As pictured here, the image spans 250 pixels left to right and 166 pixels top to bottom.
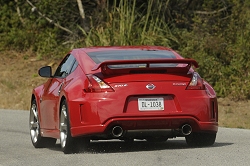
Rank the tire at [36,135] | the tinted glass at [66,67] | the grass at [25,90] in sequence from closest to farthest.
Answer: the tinted glass at [66,67], the tire at [36,135], the grass at [25,90]

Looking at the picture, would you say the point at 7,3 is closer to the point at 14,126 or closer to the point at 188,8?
the point at 188,8

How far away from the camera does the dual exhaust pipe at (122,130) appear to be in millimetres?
9703

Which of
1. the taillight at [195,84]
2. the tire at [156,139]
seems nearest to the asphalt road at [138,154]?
the tire at [156,139]

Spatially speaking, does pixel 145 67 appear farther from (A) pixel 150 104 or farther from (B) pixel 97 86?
(B) pixel 97 86

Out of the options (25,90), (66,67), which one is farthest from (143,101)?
(25,90)

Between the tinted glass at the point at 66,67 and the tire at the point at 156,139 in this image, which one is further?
the tinted glass at the point at 66,67

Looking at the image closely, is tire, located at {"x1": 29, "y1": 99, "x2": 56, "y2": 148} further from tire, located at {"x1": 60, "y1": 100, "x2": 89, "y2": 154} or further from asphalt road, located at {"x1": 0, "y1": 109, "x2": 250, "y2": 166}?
tire, located at {"x1": 60, "y1": 100, "x2": 89, "y2": 154}

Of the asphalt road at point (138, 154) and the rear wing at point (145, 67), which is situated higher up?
the rear wing at point (145, 67)

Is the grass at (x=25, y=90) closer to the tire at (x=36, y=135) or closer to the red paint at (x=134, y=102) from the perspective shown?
the tire at (x=36, y=135)

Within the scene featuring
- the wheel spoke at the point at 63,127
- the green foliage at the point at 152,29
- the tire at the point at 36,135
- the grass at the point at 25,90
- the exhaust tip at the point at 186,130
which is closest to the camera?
the exhaust tip at the point at 186,130

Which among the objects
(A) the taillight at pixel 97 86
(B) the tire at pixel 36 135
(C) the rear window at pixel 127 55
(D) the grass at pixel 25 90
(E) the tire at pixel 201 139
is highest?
(C) the rear window at pixel 127 55

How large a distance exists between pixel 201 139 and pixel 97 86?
1652 millimetres

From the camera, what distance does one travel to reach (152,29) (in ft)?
79.6

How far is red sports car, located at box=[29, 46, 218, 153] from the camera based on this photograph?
9.62m
